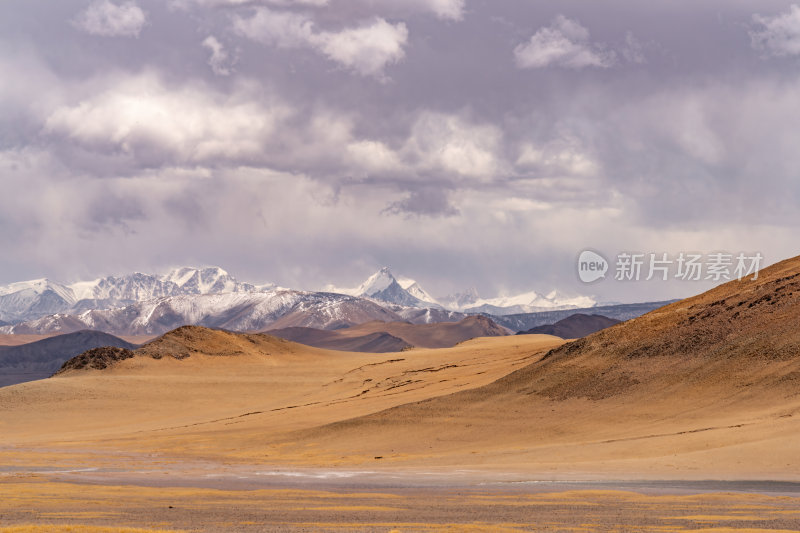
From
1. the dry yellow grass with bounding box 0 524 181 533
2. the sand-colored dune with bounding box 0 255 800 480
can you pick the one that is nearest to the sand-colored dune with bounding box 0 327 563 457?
the sand-colored dune with bounding box 0 255 800 480

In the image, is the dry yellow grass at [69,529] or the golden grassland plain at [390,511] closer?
the dry yellow grass at [69,529]

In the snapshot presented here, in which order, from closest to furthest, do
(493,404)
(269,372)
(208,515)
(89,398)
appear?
(208,515), (493,404), (89,398), (269,372)

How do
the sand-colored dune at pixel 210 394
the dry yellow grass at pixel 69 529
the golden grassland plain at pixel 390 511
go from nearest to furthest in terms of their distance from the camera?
1. the dry yellow grass at pixel 69 529
2. the golden grassland plain at pixel 390 511
3. the sand-colored dune at pixel 210 394

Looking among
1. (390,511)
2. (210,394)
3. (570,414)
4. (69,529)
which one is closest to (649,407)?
(570,414)

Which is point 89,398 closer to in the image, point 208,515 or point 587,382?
point 587,382

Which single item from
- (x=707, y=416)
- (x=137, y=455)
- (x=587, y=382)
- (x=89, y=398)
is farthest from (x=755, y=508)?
(x=89, y=398)

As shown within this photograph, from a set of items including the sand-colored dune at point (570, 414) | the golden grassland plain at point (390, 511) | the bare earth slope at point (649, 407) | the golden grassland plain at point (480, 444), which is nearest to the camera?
the golden grassland plain at point (390, 511)

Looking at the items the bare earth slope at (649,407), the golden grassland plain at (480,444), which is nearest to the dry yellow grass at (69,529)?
the golden grassland plain at (480,444)

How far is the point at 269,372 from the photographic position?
158 metres

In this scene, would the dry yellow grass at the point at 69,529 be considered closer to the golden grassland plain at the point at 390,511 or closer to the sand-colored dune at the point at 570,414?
the golden grassland plain at the point at 390,511

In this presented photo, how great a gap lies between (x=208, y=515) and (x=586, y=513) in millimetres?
13888

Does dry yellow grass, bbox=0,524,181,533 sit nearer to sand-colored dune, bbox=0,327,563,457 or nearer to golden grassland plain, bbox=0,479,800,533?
golden grassland plain, bbox=0,479,800,533

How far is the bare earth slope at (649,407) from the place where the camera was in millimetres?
47094

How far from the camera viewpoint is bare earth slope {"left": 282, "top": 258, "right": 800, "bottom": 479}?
47094 millimetres
